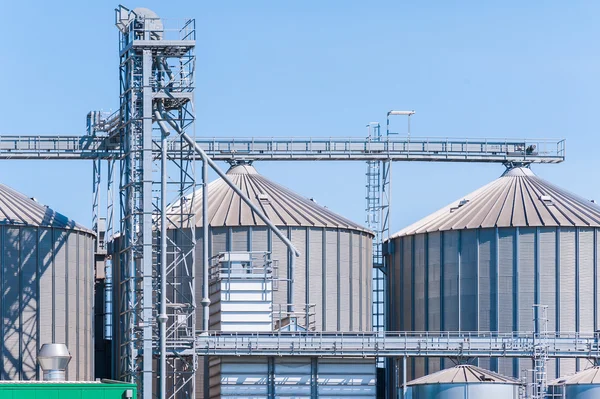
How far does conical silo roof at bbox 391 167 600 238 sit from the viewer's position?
8662 cm

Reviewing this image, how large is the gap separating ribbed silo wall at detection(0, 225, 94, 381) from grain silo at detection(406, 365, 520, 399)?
21.1 metres

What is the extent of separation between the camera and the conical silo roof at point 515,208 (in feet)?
284

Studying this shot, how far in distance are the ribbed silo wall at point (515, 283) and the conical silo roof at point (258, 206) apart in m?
7.24

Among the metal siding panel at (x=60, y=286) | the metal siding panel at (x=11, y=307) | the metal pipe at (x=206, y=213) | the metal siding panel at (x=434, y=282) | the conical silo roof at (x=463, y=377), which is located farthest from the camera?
the metal siding panel at (x=434, y=282)

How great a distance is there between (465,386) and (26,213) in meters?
27.0

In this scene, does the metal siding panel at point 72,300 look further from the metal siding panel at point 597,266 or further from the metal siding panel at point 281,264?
the metal siding panel at point 597,266

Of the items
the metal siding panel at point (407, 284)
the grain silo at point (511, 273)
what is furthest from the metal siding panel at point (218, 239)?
the grain silo at point (511, 273)

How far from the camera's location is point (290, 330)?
7775cm

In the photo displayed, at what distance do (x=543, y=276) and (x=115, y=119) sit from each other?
25.2m

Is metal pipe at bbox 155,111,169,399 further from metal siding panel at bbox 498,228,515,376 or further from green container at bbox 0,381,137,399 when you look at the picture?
metal siding panel at bbox 498,228,515,376

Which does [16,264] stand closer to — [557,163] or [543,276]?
[543,276]

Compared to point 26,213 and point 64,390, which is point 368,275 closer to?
point 26,213

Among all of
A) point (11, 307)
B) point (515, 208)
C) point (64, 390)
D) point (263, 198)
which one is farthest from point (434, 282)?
point (64, 390)

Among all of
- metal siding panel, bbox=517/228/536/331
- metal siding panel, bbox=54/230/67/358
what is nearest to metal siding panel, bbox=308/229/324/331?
metal siding panel, bbox=517/228/536/331
